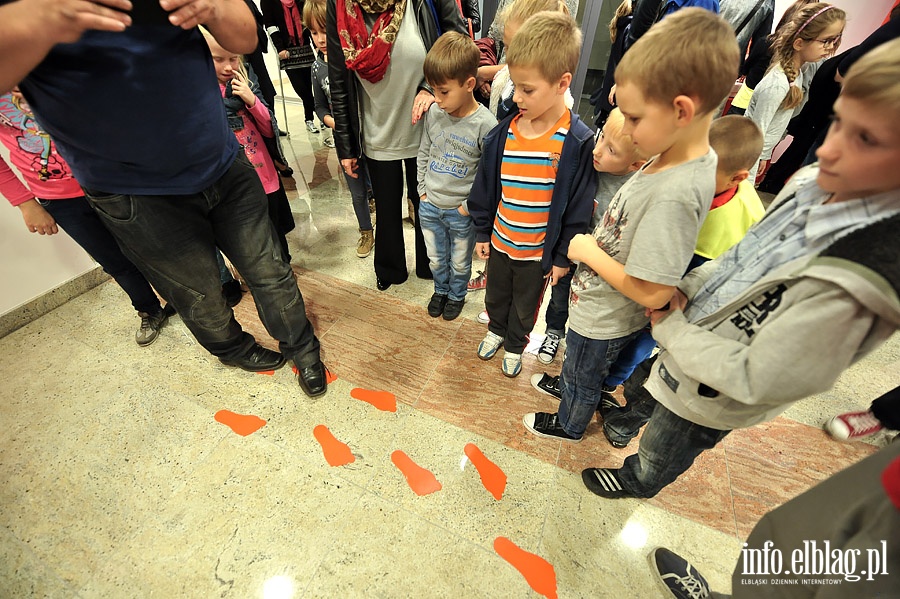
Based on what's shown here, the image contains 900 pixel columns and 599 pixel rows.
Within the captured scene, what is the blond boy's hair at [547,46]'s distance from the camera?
1.11 m

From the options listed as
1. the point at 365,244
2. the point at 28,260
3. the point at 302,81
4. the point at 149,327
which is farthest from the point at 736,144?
the point at 302,81

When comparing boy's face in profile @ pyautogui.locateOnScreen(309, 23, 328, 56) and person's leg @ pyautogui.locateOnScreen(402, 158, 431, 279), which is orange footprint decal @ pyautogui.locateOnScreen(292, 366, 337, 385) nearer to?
person's leg @ pyautogui.locateOnScreen(402, 158, 431, 279)

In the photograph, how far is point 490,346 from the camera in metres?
1.90

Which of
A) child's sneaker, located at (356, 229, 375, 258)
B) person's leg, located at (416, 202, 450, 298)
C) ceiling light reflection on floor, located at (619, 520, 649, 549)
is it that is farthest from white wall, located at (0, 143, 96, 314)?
ceiling light reflection on floor, located at (619, 520, 649, 549)

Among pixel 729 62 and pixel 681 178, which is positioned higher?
pixel 729 62

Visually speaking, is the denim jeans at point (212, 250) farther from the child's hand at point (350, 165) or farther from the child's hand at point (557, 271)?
the child's hand at point (557, 271)

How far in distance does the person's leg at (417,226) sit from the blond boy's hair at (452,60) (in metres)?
0.52

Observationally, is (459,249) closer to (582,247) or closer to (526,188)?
(526,188)

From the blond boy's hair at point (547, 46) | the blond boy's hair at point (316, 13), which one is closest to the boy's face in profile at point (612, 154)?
the blond boy's hair at point (547, 46)

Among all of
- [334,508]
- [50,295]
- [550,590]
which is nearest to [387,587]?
[334,508]

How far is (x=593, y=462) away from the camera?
1.51 m

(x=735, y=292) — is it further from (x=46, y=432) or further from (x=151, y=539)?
(x=46, y=432)

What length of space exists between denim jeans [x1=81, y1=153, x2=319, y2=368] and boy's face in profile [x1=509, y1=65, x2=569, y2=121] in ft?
3.17

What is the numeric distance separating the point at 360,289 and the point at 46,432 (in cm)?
149
